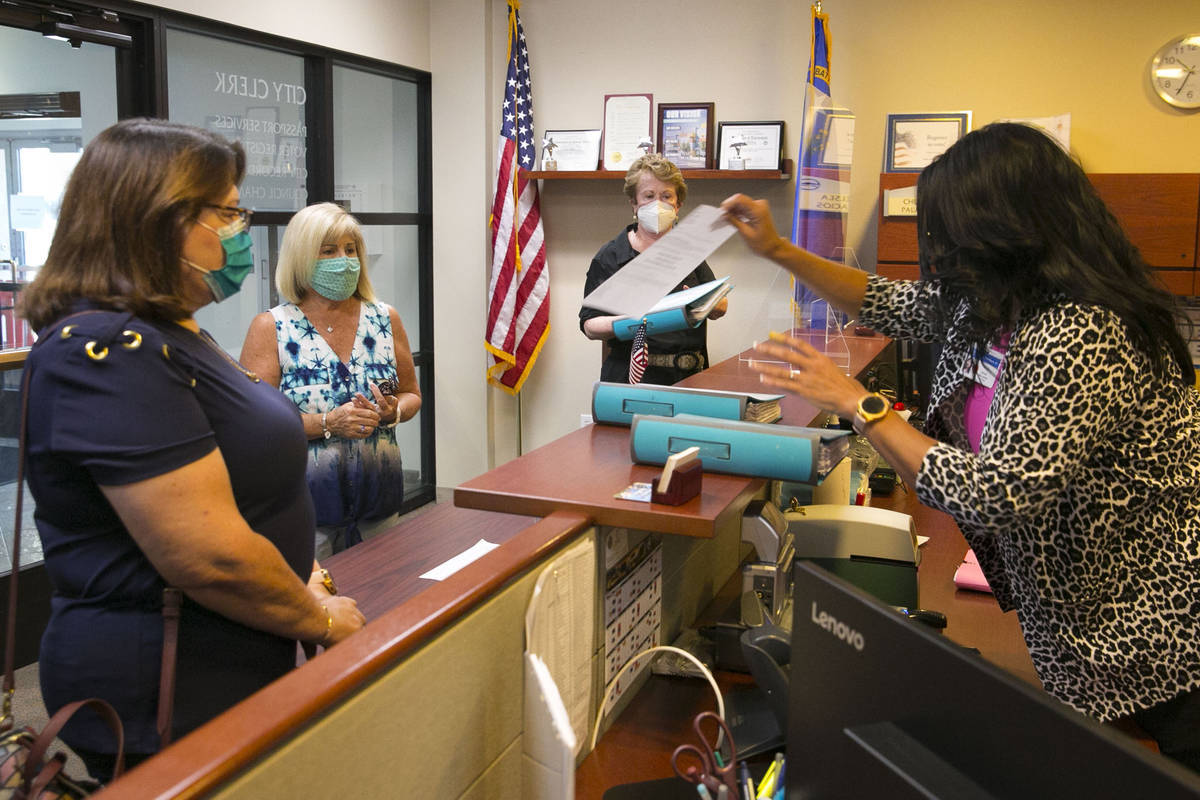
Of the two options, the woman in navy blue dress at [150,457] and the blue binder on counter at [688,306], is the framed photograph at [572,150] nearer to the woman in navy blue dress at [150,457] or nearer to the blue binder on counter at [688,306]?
the blue binder on counter at [688,306]

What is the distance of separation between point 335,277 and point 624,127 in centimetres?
292

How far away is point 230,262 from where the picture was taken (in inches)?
52.7

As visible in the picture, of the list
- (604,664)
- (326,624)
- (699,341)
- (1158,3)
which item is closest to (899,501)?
(699,341)

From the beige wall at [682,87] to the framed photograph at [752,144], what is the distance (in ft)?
0.29

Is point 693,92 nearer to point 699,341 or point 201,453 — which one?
point 699,341

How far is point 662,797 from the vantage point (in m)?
1.29

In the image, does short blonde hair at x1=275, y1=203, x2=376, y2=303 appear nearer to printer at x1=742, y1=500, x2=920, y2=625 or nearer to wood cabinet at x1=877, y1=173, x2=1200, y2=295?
printer at x1=742, y1=500, x2=920, y2=625

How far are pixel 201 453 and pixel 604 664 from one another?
66 centimetres

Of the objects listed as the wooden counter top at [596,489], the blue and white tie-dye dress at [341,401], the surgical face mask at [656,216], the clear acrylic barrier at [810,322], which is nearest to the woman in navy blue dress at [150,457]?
the wooden counter top at [596,489]

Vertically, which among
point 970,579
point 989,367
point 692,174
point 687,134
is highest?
point 687,134

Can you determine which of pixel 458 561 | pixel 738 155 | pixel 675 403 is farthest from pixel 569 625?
pixel 738 155

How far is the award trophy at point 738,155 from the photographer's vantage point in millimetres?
5047

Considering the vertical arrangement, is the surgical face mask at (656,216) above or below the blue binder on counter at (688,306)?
above

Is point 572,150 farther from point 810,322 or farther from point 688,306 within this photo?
point 688,306
